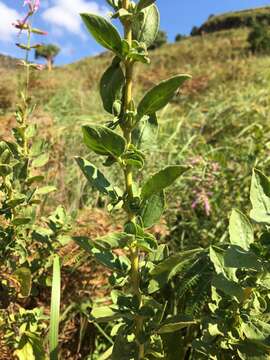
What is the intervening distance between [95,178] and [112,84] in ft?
0.61

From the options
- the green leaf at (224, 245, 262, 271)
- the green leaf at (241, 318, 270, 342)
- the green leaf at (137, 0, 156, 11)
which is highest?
the green leaf at (137, 0, 156, 11)

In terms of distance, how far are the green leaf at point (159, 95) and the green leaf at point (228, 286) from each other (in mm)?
361

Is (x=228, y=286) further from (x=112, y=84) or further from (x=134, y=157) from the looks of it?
(x=112, y=84)

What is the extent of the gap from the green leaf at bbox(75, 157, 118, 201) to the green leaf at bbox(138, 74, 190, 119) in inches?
5.7

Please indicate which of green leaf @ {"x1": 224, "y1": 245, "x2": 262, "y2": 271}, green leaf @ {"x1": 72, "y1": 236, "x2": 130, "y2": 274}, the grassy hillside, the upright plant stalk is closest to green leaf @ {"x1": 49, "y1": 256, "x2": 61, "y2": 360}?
the upright plant stalk

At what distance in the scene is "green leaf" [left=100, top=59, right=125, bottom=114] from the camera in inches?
33.1

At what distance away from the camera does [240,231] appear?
3.18 feet

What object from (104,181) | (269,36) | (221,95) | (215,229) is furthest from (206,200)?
(269,36)

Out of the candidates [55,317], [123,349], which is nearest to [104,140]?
[123,349]

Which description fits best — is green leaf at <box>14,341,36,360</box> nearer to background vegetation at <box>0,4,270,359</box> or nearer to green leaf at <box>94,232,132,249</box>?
background vegetation at <box>0,4,270,359</box>

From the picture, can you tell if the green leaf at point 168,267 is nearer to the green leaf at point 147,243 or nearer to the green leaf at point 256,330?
the green leaf at point 147,243

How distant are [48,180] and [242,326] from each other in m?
1.93

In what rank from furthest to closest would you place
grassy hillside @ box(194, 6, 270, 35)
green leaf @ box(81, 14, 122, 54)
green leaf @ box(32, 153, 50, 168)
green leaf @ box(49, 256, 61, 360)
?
grassy hillside @ box(194, 6, 270, 35) → green leaf @ box(32, 153, 50, 168) → green leaf @ box(49, 256, 61, 360) → green leaf @ box(81, 14, 122, 54)

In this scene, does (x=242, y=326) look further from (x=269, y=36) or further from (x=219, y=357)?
(x=269, y=36)
